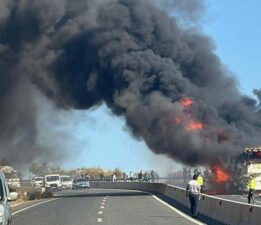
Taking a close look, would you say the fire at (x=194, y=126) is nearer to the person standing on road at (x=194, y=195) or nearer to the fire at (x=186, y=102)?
the fire at (x=186, y=102)

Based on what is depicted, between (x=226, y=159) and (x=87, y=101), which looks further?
(x=87, y=101)

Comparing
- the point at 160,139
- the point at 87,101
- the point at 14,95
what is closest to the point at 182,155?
the point at 160,139

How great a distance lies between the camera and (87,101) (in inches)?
2143

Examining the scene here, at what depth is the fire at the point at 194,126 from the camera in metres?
49.6

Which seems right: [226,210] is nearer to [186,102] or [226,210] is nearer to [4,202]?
[4,202]

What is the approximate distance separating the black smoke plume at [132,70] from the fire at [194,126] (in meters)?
0.33

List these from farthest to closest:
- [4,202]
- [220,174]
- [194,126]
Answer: [194,126], [220,174], [4,202]

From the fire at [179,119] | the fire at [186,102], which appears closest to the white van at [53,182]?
the fire at [179,119]

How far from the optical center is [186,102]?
1983 inches

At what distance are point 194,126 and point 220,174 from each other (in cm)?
610

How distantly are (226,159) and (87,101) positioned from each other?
13976 mm

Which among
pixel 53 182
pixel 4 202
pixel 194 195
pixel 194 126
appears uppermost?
pixel 194 126

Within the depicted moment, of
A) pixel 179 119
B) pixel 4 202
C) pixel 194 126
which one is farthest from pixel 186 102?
pixel 4 202

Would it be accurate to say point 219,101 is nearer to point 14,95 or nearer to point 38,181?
point 14,95
